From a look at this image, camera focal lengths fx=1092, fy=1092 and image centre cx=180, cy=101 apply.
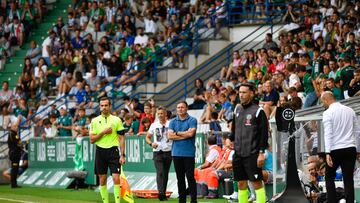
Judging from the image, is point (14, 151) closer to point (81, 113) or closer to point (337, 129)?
point (81, 113)

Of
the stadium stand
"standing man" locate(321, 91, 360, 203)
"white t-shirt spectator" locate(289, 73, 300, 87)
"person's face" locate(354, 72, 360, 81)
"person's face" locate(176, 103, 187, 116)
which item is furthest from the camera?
the stadium stand

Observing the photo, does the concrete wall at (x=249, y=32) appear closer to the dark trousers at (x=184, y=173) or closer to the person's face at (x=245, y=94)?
the dark trousers at (x=184, y=173)

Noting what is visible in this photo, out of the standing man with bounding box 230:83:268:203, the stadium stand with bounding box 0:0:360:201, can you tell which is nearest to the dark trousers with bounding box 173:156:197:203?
the standing man with bounding box 230:83:268:203

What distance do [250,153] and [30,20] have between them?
86.2ft

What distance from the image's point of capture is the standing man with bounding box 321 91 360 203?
17250 mm

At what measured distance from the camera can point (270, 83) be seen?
25094 millimetres

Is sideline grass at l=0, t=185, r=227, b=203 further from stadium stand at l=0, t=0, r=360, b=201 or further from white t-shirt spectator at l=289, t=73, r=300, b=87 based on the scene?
white t-shirt spectator at l=289, t=73, r=300, b=87

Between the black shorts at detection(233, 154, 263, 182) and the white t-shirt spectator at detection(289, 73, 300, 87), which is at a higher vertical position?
the white t-shirt spectator at detection(289, 73, 300, 87)

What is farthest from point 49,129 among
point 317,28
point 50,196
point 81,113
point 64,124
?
point 317,28

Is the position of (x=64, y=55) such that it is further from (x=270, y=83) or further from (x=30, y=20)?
(x=270, y=83)

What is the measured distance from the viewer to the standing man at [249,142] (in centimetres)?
1669

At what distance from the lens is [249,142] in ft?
54.9

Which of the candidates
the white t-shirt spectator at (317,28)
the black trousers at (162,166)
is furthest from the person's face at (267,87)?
the white t-shirt spectator at (317,28)

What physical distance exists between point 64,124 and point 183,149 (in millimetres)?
12260
